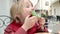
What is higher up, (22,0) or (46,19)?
(22,0)

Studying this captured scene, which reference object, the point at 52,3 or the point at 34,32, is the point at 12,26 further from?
the point at 52,3

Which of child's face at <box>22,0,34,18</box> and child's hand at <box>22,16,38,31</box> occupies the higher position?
child's face at <box>22,0,34,18</box>

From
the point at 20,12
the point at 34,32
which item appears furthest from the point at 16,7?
the point at 34,32

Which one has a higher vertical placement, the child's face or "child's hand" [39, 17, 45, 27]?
the child's face

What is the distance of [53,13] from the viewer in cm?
67

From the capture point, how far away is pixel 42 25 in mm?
605

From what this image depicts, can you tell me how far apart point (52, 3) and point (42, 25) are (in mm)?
157

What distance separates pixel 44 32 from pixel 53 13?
0.14 m

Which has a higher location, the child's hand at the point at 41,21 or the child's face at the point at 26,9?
the child's face at the point at 26,9

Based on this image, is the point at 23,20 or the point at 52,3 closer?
the point at 23,20

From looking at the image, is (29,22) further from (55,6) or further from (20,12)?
(55,6)

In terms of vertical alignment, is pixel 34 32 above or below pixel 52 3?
below

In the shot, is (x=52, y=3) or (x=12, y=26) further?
(x=52, y=3)

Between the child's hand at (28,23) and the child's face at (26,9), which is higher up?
the child's face at (26,9)
